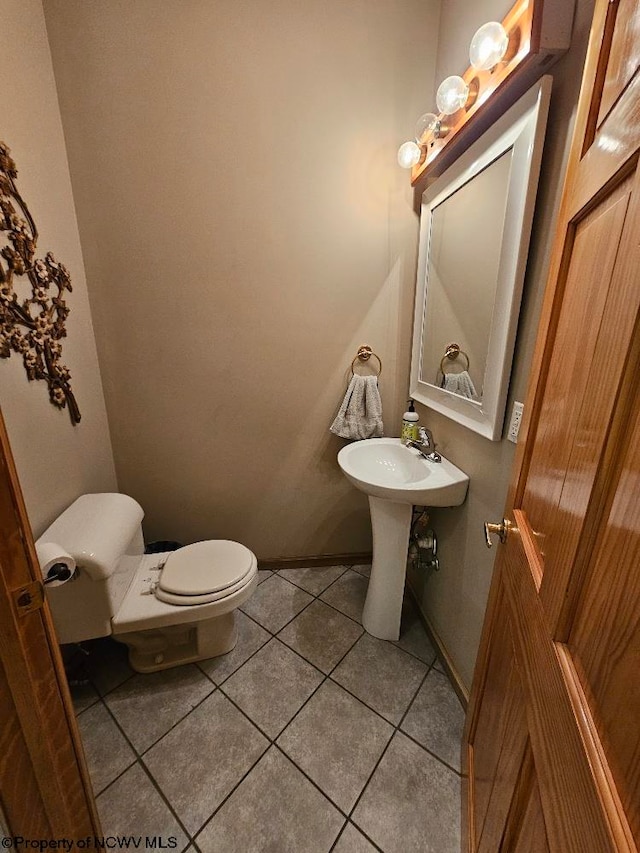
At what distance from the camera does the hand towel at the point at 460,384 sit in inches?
48.3

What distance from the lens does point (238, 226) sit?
1522 millimetres

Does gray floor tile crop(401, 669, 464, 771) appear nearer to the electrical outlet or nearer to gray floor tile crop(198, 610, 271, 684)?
gray floor tile crop(198, 610, 271, 684)

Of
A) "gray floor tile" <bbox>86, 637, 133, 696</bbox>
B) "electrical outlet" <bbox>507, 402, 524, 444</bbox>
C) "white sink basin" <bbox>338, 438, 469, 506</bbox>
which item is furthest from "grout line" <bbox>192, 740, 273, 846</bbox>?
"electrical outlet" <bbox>507, 402, 524, 444</bbox>

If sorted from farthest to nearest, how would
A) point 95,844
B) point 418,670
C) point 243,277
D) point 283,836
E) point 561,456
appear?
point 243,277, point 418,670, point 283,836, point 95,844, point 561,456

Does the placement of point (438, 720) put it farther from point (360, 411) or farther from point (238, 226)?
point (238, 226)

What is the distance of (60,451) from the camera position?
4.27 ft

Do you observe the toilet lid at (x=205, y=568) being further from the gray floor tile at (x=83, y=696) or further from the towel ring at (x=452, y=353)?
the towel ring at (x=452, y=353)

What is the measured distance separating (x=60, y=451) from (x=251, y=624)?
117cm

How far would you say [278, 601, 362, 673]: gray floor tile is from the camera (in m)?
1.48

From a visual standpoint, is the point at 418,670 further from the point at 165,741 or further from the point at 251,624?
the point at 165,741

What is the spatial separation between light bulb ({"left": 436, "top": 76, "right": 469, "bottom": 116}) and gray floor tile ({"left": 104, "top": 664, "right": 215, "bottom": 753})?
2325 millimetres

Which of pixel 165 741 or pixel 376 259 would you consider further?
pixel 376 259

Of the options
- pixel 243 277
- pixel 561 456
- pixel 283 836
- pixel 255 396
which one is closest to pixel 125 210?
pixel 243 277

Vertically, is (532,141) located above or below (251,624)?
above
